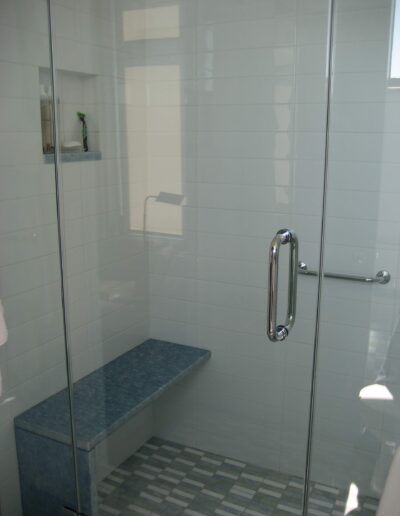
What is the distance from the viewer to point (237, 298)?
8.01ft

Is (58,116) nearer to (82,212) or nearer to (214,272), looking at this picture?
(82,212)

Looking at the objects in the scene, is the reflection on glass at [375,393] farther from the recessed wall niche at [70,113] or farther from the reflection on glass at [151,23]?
the reflection on glass at [151,23]

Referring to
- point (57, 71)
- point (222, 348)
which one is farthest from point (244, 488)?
point (57, 71)

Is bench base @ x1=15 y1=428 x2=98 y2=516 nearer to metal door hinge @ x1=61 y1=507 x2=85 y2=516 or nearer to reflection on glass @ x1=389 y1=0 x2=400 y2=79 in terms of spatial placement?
metal door hinge @ x1=61 y1=507 x2=85 y2=516

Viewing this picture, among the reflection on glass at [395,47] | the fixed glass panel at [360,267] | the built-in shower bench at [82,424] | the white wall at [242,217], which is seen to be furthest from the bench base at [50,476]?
the reflection on glass at [395,47]

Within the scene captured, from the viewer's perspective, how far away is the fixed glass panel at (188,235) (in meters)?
2.24

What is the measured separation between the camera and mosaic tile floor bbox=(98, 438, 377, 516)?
85.9 inches

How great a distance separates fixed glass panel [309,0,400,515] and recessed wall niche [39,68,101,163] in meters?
0.97

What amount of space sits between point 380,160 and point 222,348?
3.27 ft

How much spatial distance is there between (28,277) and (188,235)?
68cm

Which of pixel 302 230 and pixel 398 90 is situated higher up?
pixel 398 90

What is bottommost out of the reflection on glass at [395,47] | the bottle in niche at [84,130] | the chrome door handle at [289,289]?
the chrome door handle at [289,289]

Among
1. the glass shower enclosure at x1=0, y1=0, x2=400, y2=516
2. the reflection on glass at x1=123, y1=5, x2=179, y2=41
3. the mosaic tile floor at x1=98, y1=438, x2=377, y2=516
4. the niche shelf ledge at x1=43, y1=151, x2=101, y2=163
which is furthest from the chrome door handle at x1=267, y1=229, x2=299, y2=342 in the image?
the reflection on glass at x1=123, y1=5, x2=179, y2=41

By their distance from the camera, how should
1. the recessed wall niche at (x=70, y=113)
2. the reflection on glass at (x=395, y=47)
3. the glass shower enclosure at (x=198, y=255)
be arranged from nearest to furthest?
1. the reflection on glass at (x=395, y=47)
2. the glass shower enclosure at (x=198, y=255)
3. the recessed wall niche at (x=70, y=113)
